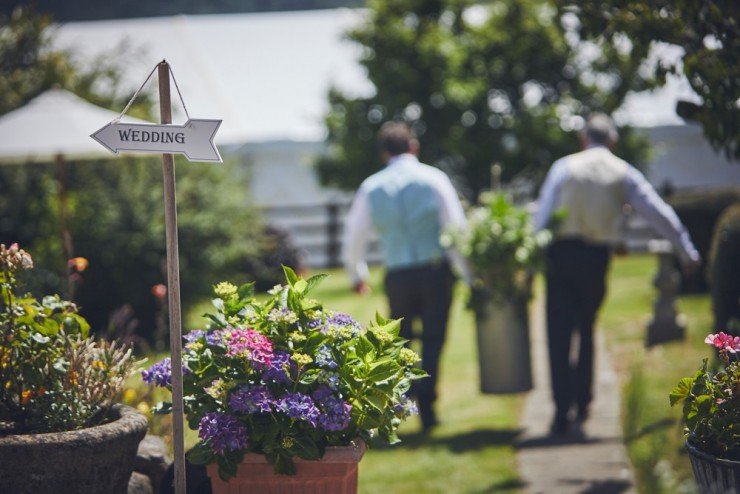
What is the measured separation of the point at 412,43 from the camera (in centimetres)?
1816

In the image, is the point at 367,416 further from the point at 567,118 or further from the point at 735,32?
the point at 567,118

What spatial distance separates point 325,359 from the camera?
350 centimetres

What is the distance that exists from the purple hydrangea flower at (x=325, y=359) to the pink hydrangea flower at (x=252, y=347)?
16 cm

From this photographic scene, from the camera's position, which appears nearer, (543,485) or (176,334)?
(176,334)

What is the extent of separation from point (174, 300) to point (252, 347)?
11.6 inches

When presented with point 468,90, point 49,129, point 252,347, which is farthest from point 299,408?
point 468,90

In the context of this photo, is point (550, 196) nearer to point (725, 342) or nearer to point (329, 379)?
point (725, 342)

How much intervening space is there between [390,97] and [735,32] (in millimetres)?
13956

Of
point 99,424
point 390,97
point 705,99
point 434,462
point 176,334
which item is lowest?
point 434,462

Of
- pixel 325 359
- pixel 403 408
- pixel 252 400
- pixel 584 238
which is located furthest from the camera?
pixel 584 238

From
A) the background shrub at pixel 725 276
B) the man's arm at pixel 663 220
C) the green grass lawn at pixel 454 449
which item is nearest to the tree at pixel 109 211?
the green grass lawn at pixel 454 449

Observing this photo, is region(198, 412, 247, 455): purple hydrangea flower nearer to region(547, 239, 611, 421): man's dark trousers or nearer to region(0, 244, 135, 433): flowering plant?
region(0, 244, 135, 433): flowering plant

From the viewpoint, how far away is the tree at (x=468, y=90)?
720 inches

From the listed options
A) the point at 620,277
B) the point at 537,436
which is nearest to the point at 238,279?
the point at 620,277
